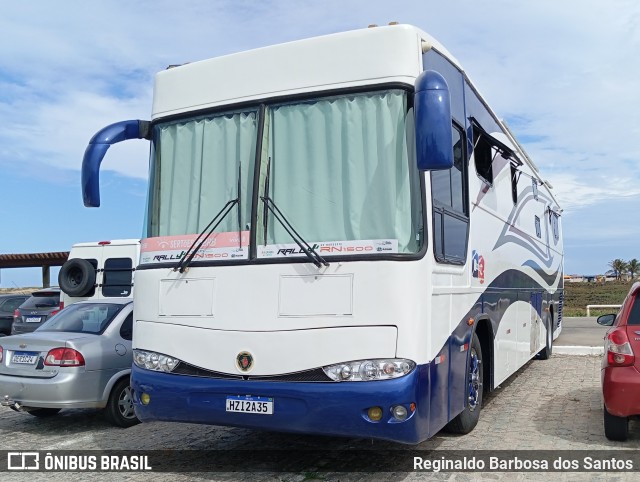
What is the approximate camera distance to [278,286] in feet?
18.3

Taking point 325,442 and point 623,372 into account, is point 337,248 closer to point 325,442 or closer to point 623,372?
point 325,442

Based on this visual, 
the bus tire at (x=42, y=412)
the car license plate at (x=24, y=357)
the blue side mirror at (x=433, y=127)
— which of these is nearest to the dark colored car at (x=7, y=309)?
the bus tire at (x=42, y=412)

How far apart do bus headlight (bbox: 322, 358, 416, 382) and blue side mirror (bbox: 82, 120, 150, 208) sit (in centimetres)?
283

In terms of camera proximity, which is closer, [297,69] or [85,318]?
[297,69]

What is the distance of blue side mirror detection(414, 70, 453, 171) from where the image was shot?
→ 16.3 feet

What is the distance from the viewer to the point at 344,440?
7.07 metres

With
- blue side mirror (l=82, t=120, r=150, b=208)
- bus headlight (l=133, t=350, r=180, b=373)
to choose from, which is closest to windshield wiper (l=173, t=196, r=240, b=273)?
bus headlight (l=133, t=350, r=180, b=373)

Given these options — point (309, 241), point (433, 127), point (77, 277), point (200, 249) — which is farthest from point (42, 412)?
point (433, 127)

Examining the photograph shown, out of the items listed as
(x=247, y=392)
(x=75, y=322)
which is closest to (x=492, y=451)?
(x=247, y=392)

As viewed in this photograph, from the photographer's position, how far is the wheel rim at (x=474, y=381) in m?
7.02

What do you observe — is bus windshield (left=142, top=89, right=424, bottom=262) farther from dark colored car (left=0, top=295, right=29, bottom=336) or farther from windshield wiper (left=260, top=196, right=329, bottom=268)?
dark colored car (left=0, top=295, right=29, bottom=336)

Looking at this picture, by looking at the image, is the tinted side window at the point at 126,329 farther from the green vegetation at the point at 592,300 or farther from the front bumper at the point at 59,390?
the green vegetation at the point at 592,300

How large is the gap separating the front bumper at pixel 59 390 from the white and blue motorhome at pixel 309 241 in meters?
2.02

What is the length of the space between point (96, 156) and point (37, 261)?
23272mm
